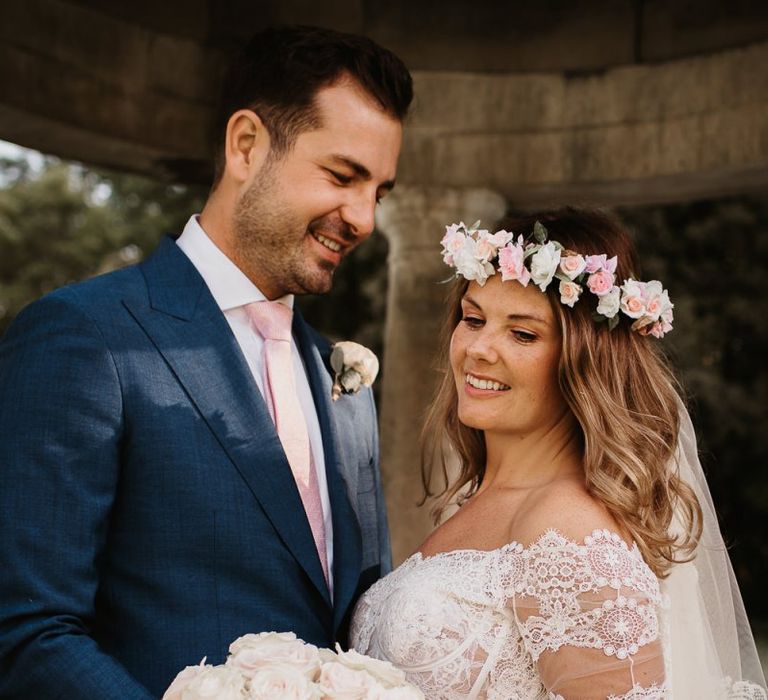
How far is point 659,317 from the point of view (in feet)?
10.2

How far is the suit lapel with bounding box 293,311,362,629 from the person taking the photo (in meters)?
2.94

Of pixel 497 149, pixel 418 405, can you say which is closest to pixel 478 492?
pixel 418 405

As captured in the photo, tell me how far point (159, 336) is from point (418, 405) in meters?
3.77

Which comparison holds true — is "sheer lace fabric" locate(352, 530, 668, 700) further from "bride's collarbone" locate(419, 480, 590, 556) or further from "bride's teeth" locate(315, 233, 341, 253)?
"bride's teeth" locate(315, 233, 341, 253)

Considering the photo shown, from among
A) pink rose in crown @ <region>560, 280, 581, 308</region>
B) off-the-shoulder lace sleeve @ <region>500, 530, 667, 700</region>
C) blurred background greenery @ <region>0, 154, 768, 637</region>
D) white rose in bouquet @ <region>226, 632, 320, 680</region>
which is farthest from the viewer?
blurred background greenery @ <region>0, 154, 768, 637</region>

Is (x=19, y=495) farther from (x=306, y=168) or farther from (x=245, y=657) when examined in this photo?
(x=306, y=168)

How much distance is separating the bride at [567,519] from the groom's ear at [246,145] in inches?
25.1

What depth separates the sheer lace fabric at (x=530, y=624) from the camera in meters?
2.61

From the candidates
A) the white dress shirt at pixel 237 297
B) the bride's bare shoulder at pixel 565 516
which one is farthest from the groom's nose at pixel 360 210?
the bride's bare shoulder at pixel 565 516

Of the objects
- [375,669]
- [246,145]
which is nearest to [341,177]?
[246,145]

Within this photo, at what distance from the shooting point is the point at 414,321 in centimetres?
651

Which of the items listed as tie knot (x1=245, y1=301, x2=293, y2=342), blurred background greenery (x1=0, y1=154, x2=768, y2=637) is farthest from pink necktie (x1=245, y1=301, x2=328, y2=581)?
blurred background greenery (x1=0, y1=154, x2=768, y2=637)

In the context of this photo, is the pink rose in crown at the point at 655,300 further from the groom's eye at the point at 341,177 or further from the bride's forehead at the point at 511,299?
the groom's eye at the point at 341,177

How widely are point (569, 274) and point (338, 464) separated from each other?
860 mm
